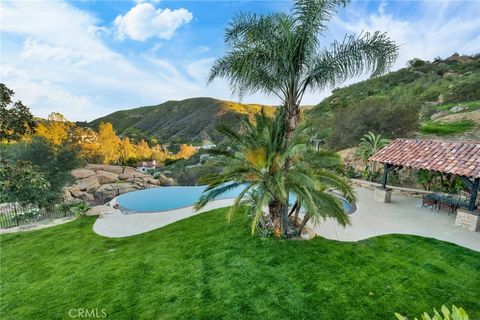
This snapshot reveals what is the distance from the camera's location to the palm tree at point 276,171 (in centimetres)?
690

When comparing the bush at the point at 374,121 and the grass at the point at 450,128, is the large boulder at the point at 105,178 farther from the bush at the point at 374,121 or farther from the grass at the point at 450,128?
the grass at the point at 450,128

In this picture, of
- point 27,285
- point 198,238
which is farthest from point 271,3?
point 27,285

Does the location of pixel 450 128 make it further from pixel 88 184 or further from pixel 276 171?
pixel 88 184

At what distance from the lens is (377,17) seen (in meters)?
11.9

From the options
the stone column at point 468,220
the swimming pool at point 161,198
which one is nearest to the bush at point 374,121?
the swimming pool at point 161,198

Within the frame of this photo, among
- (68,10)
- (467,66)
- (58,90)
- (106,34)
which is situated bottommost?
(58,90)

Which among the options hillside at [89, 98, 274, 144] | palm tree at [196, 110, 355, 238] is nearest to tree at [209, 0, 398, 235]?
palm tree at [196, 110, 355, 238]

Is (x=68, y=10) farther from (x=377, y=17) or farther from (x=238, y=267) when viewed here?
(x=377, y=17)

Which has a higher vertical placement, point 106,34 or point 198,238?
point 106,34

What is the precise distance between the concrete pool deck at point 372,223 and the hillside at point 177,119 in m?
54.1

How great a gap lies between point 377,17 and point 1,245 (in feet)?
62.6

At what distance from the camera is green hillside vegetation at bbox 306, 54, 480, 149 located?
65.9 feet

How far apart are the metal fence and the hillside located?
52.5 meters

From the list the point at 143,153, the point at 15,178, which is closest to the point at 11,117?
the point at 15,178
